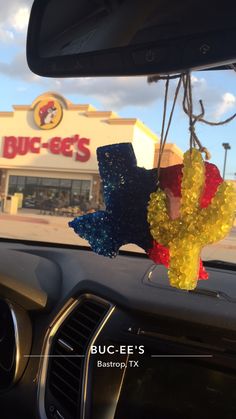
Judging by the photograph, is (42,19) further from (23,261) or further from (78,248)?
(78,248)

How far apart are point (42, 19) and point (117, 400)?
5.09ft

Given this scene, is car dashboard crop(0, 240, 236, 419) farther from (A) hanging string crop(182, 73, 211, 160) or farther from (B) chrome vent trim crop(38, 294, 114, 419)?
(A) hanging string crop(182, 73, 211, 160)

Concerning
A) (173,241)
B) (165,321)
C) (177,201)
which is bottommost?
(165,321)

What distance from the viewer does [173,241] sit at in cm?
139

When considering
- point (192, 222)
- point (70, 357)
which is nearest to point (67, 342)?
point (70, 357)

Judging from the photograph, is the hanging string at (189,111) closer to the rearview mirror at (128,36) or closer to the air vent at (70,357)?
the rearview mirror at (128,36)

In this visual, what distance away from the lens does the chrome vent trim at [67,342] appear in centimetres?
219

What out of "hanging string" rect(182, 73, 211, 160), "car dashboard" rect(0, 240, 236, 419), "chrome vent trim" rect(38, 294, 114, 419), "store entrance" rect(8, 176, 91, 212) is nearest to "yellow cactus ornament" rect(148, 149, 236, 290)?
"hanging string" rect(182, 73, 211, 160)

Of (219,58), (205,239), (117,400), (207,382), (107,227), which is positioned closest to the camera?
(219,58)

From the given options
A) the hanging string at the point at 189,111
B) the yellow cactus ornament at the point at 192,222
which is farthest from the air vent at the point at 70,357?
the hanging string at the point at 189,111

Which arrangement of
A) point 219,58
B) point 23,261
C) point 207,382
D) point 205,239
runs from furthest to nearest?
1. point 23,261
2. point 207,382
3. point 205,239
4. point 219,58

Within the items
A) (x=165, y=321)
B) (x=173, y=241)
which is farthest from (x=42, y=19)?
(x=165, y=321)

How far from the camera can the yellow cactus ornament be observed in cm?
136

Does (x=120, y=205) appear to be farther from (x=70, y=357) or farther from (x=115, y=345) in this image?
(x=70, y=357)
